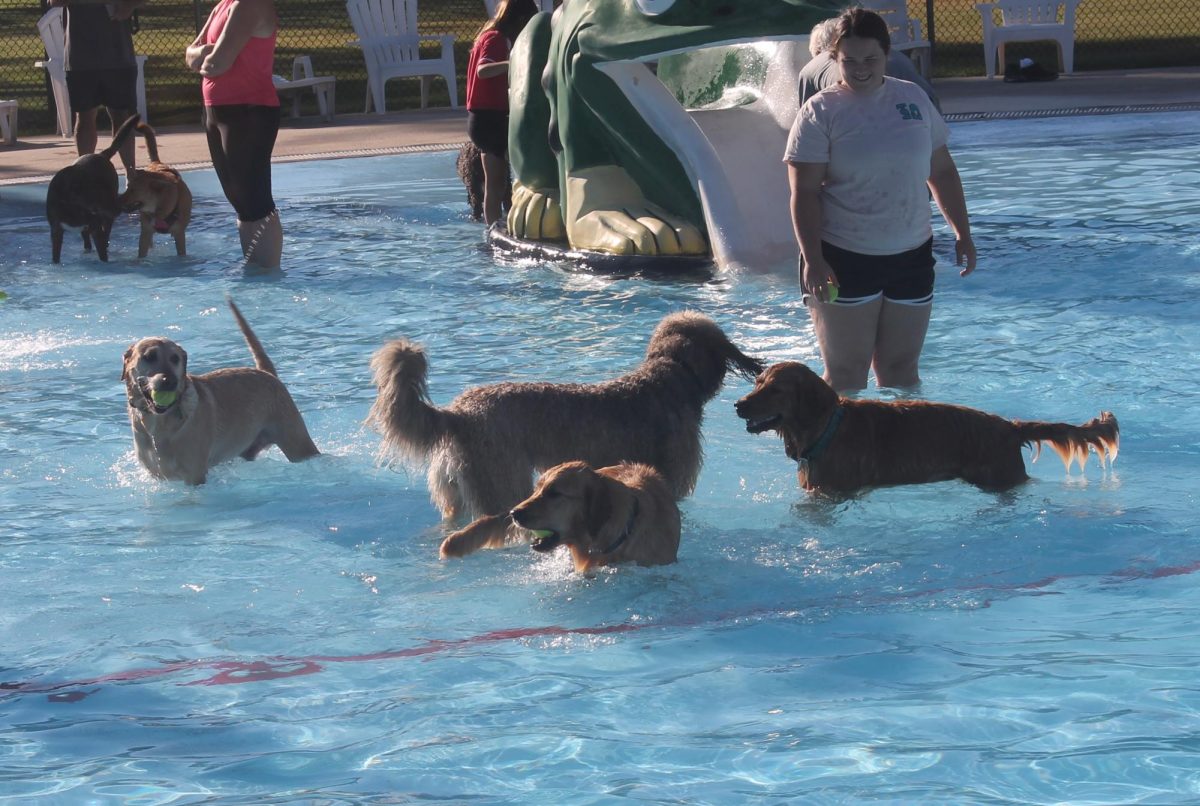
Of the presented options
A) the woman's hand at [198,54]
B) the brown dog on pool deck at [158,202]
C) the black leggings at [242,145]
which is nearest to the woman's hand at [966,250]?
the black leggings at [242,145]

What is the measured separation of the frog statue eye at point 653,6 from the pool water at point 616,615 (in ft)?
7.91

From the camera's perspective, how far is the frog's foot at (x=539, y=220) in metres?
13.0

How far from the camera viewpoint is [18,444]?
8.11 m

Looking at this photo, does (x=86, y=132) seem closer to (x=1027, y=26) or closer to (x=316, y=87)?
(x=316, y=87)

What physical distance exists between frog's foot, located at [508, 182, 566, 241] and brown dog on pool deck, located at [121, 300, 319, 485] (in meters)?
5.65

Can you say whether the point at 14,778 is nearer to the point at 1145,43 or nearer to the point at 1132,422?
the point at 1132,422

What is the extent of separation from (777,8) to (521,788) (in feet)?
23.7

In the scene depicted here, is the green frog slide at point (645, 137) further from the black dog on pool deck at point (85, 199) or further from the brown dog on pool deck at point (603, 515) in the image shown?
the brown dog on pool deck at point (603, 515)

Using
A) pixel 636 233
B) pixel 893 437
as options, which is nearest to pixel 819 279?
pixel 893 437

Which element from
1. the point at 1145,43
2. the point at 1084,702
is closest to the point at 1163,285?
Answer: the point at 1084,702

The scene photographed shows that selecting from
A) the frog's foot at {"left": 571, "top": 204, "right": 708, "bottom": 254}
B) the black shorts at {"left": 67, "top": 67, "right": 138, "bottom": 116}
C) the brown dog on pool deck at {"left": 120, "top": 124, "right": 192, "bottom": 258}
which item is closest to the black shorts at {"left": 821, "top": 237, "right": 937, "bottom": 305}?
the frog's foot at {"left": 571, "top": 204, "right": 708, "bottom": 254}

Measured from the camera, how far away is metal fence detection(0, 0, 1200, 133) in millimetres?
24578

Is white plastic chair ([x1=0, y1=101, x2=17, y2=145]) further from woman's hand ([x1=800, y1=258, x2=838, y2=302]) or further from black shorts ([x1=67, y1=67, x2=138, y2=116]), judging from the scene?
woman's hand ([x1=800, y1=258, x2=838, y2=302])

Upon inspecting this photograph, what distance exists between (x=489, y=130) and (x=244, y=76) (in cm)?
304
